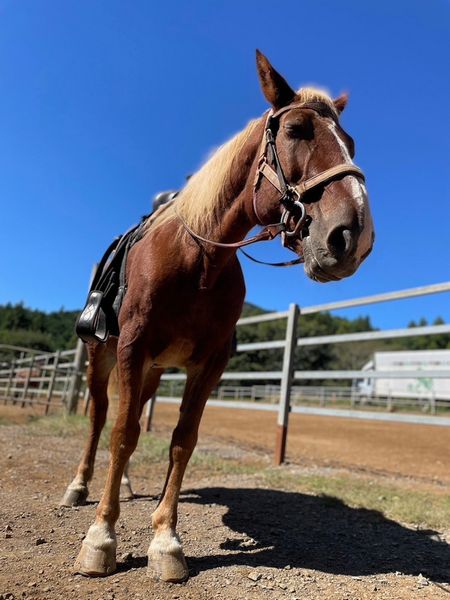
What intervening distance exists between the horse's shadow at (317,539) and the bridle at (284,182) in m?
1.59

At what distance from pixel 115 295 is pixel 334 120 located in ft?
5.62

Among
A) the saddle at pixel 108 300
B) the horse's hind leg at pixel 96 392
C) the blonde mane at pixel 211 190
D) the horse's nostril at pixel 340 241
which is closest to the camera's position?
the horse's nostril at pixel 340 241

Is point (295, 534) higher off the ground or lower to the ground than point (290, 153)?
lower

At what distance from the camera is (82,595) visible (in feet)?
6.11

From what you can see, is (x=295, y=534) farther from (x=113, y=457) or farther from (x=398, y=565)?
(x=113, y=457)

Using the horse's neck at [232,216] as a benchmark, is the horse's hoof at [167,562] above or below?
below

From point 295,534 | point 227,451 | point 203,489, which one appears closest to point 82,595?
point 295,534

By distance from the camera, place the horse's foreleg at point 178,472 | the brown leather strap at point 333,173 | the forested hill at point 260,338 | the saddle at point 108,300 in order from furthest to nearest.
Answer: the forested hill at point 260,338 → the saddle at point 108,300 → the horse's foreleg at point 178,472 → the brown leather strap at point 333,173

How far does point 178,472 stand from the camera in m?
2.51

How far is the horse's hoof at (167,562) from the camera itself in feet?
6.77

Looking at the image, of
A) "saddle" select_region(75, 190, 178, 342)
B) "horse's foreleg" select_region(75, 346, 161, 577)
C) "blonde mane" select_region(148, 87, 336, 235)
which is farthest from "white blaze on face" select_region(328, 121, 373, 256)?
"saddle" select_region(75, 190, 178, 342)

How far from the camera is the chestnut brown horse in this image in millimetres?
1989

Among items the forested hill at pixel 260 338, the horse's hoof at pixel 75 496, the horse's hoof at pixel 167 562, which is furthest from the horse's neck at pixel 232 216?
the forested hill at pixel 260 338

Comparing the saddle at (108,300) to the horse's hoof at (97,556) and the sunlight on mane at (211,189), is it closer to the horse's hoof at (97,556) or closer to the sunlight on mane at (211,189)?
the sunlight on mane at (211,189)
